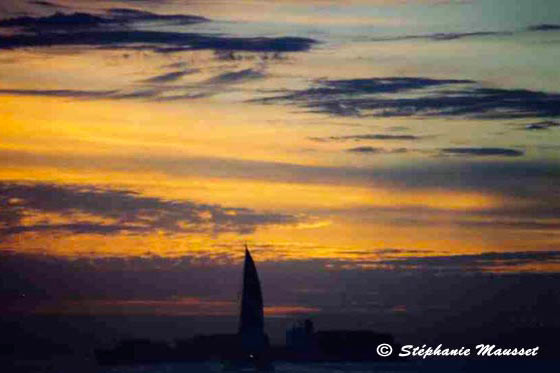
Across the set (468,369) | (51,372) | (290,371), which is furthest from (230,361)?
(468,369)

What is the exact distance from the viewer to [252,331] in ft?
426

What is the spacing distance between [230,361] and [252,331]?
22.2 metres

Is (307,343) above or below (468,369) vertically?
above

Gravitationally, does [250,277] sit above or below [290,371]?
above

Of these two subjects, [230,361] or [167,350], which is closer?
[230,361]

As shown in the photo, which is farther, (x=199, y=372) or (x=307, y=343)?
(x=199, y=372)

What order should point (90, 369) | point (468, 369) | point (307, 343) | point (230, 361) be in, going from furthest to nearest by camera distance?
1. point (468, 369)
2. point (90, 369)
3. point (230, 361)
4. point (307, 343)

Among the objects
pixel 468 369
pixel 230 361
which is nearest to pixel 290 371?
pixel 230 361

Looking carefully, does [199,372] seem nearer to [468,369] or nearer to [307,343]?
[307,343]

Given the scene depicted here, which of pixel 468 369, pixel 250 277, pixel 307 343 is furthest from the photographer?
pixel 468 369

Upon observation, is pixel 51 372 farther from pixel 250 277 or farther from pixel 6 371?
pixel 250 277

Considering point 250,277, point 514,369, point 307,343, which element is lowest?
point 514,369

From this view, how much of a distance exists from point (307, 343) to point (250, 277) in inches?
624

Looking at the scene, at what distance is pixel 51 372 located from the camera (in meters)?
156
